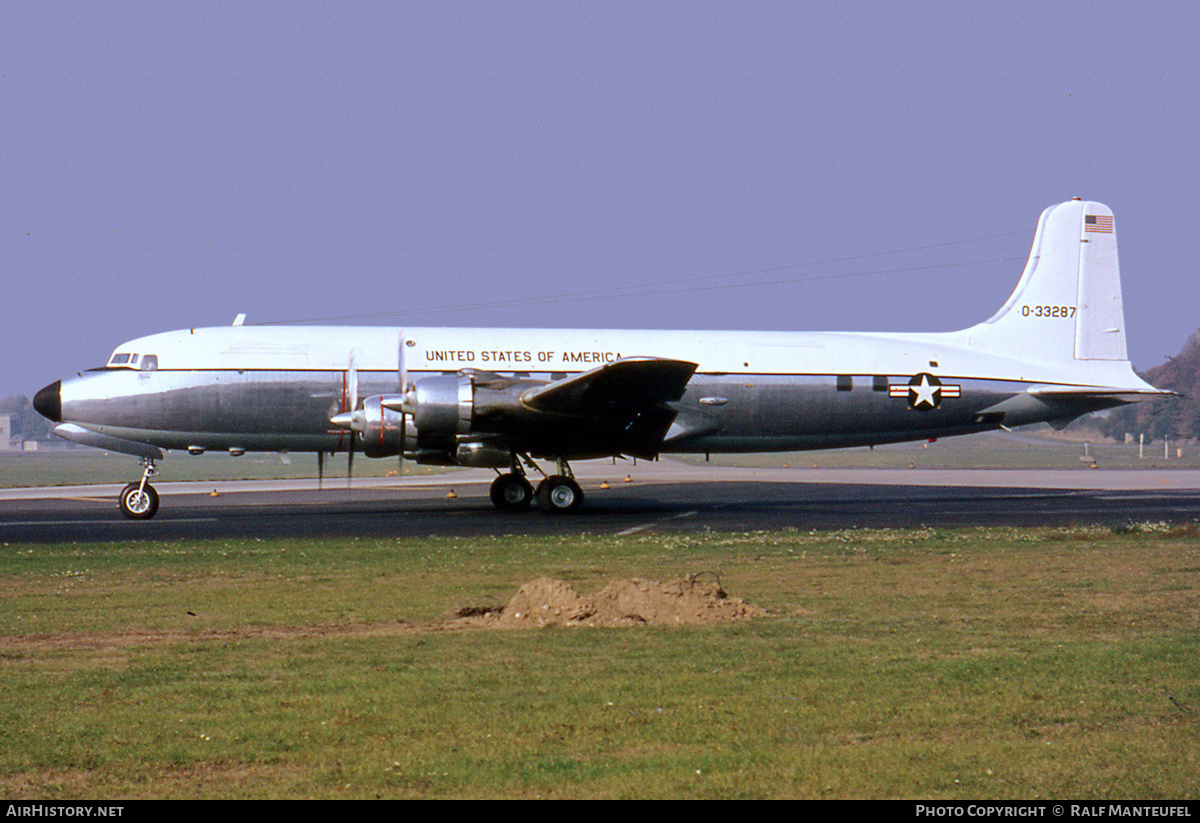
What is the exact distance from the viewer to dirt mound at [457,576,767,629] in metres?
10.6

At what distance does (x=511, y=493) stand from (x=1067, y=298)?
17.6 meters

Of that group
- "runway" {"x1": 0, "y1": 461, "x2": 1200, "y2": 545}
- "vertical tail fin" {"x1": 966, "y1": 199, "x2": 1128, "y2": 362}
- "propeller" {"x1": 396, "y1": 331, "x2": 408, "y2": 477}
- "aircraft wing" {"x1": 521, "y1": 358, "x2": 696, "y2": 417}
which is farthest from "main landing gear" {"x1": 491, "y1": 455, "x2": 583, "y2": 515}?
"vertical tail fin" {"x1": 966, "y1": 199, "x2": 1128, "y2": 362}

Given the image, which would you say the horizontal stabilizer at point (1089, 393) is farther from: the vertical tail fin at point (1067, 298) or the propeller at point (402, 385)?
the propeller at point (402, 385)

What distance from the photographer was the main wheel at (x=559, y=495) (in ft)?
81.3

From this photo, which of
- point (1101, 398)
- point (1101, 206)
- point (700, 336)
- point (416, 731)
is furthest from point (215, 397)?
point (1101, 206)

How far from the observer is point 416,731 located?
6.61m

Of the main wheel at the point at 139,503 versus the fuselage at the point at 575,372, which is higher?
the fuselage at the point at 575,372

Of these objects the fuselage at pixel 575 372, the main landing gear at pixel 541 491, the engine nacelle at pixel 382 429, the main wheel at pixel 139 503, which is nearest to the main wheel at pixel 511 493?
the main landing gear at pixel 541 491

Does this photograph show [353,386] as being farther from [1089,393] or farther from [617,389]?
[1089,393]

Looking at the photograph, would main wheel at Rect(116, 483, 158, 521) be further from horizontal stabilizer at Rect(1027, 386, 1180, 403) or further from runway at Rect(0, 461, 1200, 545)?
horizontal stabilizer at Rect(1027, 386, 1180, 403)

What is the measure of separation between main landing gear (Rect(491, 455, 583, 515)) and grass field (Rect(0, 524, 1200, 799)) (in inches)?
410

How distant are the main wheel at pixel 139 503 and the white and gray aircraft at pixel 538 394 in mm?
34

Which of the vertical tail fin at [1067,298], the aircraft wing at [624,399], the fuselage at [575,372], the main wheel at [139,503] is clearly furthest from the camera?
the vertical tail fin at [1067,298]

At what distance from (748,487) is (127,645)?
94.2 feet
